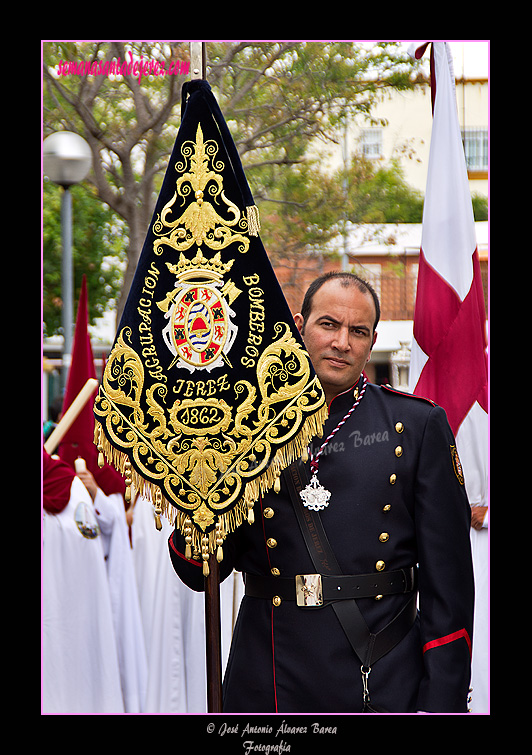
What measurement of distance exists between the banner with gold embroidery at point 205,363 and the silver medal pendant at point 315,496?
6.6 inches

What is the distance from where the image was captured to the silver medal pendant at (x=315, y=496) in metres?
2.66

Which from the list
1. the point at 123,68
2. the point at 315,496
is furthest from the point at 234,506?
the point at 123,68

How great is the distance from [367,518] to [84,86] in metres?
5.83

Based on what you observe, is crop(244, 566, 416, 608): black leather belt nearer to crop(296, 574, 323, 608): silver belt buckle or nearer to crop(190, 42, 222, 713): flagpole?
crop(296, 574, 323, 608): silver belt buckle

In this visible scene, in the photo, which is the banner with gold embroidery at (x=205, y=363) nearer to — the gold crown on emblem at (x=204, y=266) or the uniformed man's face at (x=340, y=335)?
the gold crown on emblem at (x=204, y=266)

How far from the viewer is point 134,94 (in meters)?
7.41

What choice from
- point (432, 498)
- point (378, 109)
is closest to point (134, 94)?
point (378, 109)

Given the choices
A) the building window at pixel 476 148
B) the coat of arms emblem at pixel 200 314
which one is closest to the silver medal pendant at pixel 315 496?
the coat of arms emblem at pixel 200 314

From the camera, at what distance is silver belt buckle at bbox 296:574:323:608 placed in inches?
102

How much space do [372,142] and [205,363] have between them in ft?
27.4

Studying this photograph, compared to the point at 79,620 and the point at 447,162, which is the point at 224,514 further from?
the point at 79,620

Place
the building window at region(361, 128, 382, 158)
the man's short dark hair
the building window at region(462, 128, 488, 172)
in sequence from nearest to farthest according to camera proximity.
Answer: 1. the man's short dark hair
2. the building window at region(462, 128, 488, 172)
3. the building window at region(361, 128, 382, 158)

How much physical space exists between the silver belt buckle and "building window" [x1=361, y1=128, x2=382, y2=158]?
792 centimetres

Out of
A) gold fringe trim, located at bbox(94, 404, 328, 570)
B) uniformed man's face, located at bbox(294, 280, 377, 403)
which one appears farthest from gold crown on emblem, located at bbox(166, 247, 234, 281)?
gold fringe trim, located at bbox(94, 404, 328, 570)
